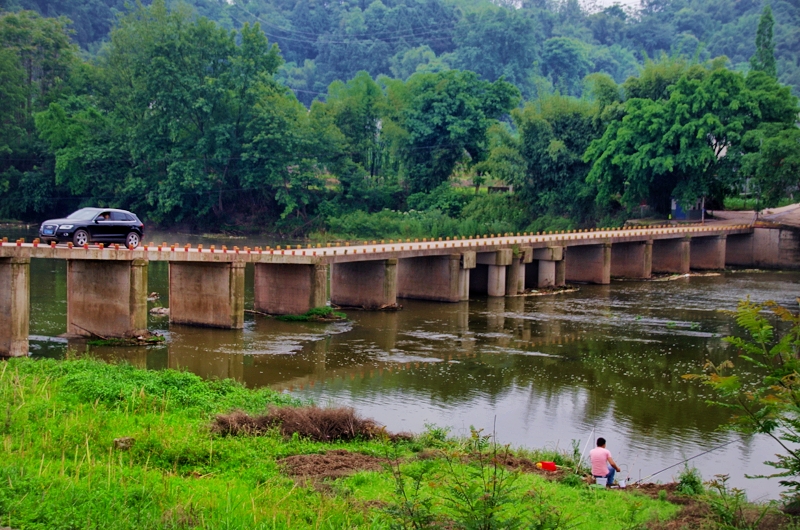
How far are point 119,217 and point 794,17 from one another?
136031 mm

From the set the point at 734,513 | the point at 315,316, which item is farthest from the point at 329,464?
the point at 315,316

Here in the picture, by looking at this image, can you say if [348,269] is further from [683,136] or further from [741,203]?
[741,203]

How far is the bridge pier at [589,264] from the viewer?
179ft

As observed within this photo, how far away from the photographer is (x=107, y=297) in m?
32.8

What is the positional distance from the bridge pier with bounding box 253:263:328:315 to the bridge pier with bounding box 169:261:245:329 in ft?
11.9

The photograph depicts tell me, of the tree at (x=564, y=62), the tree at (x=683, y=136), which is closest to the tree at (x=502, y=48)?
the tree at (x=564, y=62)

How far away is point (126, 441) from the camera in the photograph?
1731cm

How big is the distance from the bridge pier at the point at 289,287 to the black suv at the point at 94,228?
240 inches

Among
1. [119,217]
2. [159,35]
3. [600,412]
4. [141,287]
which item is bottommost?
[600,412]

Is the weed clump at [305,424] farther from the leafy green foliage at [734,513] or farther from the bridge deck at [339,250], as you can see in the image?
the bridge deck at [339,250]

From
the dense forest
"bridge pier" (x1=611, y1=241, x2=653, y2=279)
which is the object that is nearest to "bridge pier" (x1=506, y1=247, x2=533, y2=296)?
"bridge pier" (x1=611, y1=241, x2=653, y2=279)

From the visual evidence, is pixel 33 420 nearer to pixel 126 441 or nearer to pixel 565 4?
pixel 126 441

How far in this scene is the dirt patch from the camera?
1668cm

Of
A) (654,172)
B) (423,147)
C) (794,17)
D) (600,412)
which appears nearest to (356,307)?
(600,412)
